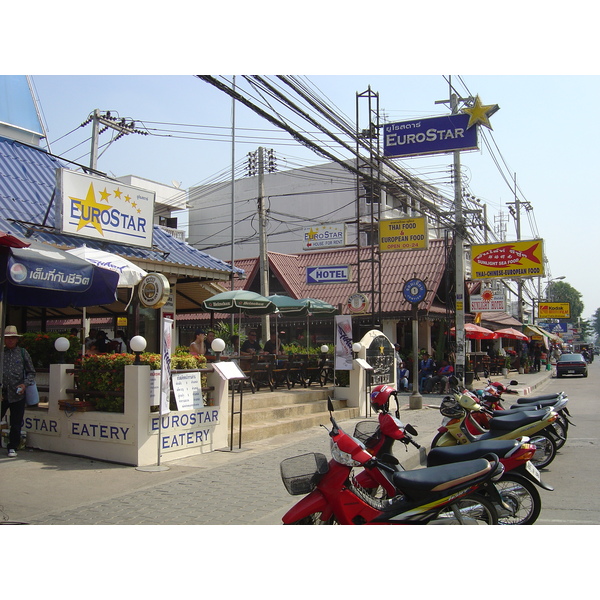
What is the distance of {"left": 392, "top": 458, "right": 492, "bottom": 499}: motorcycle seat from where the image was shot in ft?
14.8

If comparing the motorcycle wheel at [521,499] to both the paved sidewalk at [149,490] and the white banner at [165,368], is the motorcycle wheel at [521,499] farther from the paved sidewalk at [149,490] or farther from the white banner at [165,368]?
the white banner at [165,368]

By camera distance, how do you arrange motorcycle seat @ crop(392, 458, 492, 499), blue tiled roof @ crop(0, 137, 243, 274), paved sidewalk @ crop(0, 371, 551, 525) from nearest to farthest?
motorcycle seat @ crop(392, 458, 492, 499) < paved sidewalk @ crop(0, 371, 551, 525) < blue tiled roof @ crop(0, 137, 243, 274)

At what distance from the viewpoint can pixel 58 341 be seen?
8602 mm

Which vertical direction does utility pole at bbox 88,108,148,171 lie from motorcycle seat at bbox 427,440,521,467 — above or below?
above

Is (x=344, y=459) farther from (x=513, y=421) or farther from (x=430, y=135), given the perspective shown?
(x=430, y=135)

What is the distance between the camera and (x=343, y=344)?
13578mm

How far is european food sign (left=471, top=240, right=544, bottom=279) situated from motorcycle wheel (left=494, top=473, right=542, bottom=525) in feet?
61.9

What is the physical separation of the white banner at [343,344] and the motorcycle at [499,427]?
16.4ft

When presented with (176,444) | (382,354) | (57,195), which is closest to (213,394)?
(176,444)

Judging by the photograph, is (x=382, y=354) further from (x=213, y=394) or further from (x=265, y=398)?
(x=213, y=394)

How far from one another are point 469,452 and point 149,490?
3.63 metres

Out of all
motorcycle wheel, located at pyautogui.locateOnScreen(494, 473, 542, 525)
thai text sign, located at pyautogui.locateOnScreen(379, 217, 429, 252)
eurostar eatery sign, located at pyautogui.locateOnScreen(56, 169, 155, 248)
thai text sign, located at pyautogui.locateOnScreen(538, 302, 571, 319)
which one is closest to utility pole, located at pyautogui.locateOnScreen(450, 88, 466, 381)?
thai text sign, located at pyautogui.locateOnScreen(379, 217, 429, 252)

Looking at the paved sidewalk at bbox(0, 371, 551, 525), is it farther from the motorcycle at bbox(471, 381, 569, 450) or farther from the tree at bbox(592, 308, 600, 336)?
the tree at bbox(592, 308, 600, 336)

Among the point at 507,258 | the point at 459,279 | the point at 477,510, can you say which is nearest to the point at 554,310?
the point at 507,258
